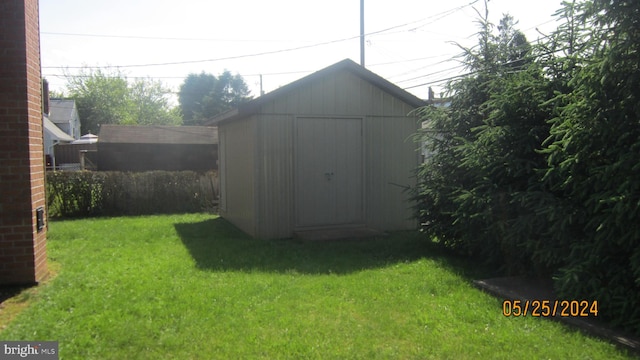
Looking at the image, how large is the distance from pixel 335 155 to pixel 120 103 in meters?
45.5

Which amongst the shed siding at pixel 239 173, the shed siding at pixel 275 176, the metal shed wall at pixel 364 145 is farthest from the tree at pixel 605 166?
the shed siding at pixel 239 173

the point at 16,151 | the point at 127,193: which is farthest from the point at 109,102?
the point at 16,151

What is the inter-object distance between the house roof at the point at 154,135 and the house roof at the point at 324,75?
9869 mm

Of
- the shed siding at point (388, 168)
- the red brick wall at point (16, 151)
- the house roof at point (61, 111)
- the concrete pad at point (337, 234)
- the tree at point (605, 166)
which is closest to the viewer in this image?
the tree at point (605, 166)

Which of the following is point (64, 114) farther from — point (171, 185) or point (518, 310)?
point (518, 310)

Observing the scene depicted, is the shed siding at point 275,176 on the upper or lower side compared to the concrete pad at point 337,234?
upper

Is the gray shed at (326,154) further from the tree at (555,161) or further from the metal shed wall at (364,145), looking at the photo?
the tree at (555,161)

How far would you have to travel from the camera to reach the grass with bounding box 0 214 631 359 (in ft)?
11.4

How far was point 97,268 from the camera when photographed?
5.86 metres

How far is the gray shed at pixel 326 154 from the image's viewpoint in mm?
8234

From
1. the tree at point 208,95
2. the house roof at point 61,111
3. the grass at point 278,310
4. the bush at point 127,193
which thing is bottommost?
the grass at point 278,310

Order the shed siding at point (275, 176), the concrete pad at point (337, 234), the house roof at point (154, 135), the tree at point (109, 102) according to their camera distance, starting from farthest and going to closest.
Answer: the tree at point (109, 102) → the house roof at point (154, 135) → the shed siding at point (275, 176) → the concrete pad at point (337, 234)
